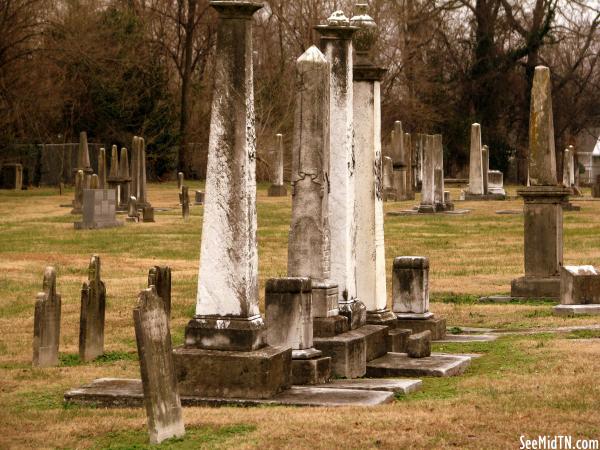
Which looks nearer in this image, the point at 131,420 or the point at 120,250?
the point at 131,420

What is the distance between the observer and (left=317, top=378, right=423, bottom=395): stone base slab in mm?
11203

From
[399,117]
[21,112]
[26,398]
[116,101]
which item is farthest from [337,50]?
[399,117]

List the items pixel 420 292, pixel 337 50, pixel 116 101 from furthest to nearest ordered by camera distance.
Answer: pixel 116 101 → pixel 420 292 → pixel 337 50

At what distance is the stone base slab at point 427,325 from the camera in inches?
593

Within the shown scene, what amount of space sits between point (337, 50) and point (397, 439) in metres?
5.53

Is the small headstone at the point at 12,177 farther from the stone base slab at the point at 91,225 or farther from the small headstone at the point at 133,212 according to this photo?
the stone base slab at the point at 91,225

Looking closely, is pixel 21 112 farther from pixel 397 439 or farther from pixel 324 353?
pixel 397 439

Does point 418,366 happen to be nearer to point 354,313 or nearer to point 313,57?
point 354,313

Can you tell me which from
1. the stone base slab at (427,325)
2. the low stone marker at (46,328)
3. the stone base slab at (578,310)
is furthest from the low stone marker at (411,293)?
the low stone marker at (46,328)

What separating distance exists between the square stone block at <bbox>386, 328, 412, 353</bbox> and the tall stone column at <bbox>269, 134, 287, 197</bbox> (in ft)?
124

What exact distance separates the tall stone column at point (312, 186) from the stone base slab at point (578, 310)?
5.88 meters

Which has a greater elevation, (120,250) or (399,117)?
(399,117)

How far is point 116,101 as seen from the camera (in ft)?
197

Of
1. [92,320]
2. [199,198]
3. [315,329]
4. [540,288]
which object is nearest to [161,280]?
[92,320]
